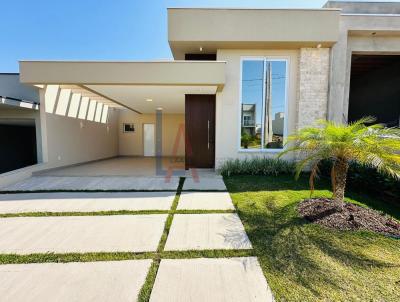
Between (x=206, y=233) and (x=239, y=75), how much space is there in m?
6.19

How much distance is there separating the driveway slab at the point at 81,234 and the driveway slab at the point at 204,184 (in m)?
2.03

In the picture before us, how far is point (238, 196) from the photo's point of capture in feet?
17.4

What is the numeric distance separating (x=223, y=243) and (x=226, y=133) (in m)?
5.16

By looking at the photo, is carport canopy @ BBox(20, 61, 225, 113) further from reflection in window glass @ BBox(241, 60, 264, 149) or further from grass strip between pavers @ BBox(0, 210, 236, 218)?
grass strip between pavers @ BBox(0, 210, 236, 218)

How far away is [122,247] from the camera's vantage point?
3.04 meters

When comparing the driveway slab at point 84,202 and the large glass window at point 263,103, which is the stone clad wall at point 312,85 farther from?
the driveway slab at point 84,202

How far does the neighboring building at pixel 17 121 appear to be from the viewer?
7.64 meters

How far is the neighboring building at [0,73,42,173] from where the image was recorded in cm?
764

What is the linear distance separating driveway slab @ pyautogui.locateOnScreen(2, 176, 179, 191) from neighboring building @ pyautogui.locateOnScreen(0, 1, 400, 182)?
5.87ft

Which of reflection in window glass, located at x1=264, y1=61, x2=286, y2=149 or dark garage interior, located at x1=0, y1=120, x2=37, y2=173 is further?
dark garage interior, located at x1=0, y1=120, x2=37, y2=173

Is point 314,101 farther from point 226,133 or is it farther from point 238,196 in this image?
point 238,196

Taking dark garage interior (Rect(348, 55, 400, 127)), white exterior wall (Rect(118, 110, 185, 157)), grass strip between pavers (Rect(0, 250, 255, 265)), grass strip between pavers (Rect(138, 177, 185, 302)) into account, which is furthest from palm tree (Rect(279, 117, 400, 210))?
white exterior wall (Rect(118, 110, 185, 157))

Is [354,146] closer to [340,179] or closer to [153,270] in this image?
[340,179]

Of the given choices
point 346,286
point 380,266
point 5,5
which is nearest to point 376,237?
point 380,266
